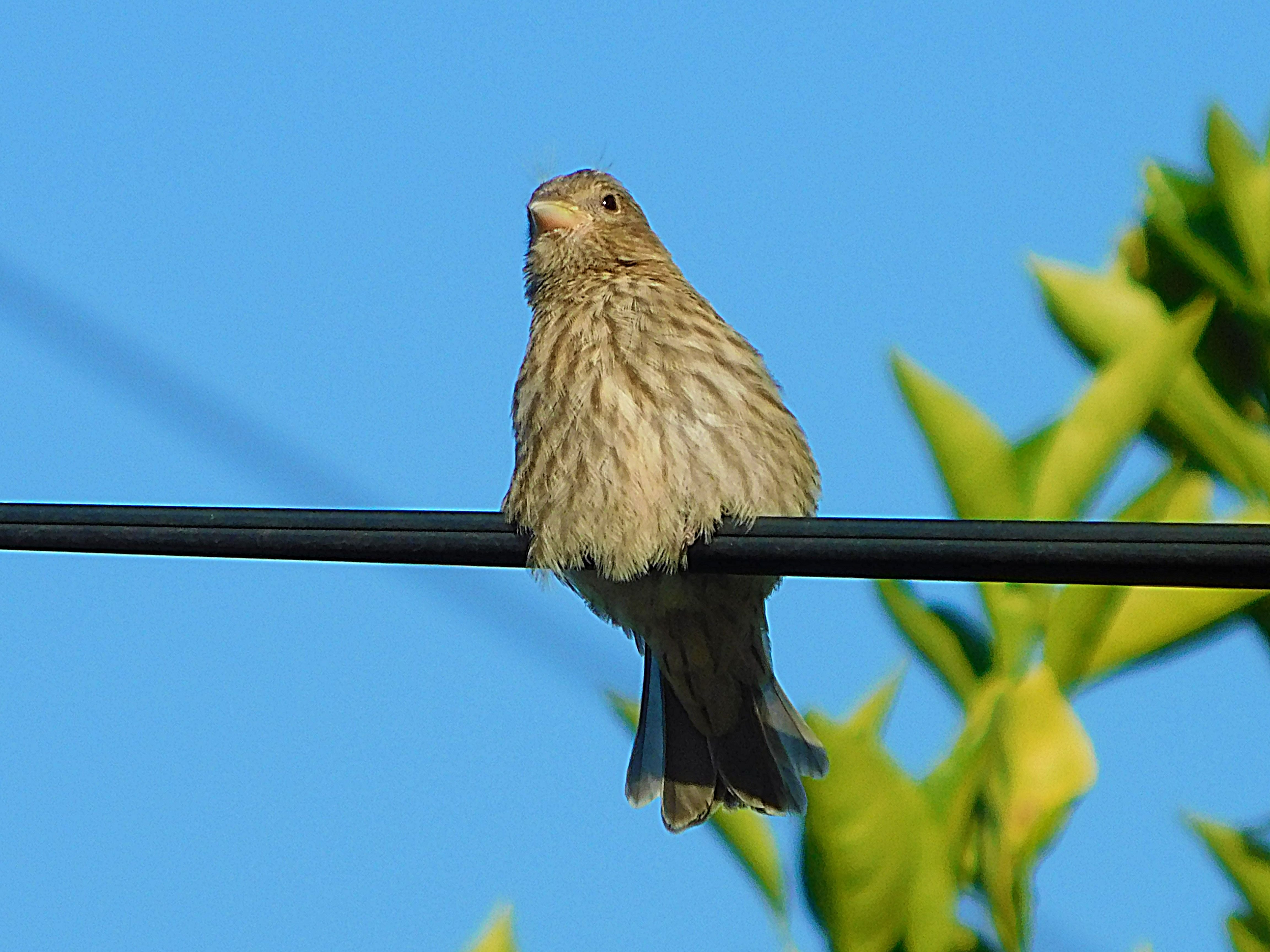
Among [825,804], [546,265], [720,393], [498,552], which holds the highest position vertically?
[546,265]

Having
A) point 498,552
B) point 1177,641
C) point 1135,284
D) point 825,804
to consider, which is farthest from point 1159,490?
point 498,552

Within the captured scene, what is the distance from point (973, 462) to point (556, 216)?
166 cm

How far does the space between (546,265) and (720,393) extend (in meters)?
0.98

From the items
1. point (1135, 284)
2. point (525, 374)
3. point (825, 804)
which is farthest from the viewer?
point (1135, 284)

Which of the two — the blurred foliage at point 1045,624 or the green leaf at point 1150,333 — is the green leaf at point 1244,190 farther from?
the green leaf at point 1150,333

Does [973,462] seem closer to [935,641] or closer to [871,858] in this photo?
[935,641]

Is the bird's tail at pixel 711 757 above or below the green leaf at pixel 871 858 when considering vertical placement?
above

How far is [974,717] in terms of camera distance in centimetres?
457

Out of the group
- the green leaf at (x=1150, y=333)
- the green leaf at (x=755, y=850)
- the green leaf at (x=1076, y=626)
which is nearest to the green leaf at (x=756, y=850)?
the green leaf at (x=755, y=850)

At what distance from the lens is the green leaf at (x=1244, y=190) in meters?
5.23

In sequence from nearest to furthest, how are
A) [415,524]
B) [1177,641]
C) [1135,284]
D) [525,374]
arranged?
[415,524]
[1177,641]
[525,374]
[1135,284]

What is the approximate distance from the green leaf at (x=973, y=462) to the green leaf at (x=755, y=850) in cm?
93

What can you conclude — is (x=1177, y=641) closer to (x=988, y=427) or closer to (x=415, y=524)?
(x=988, y=427)

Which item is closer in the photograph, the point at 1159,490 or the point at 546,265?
the point at 1159,490
